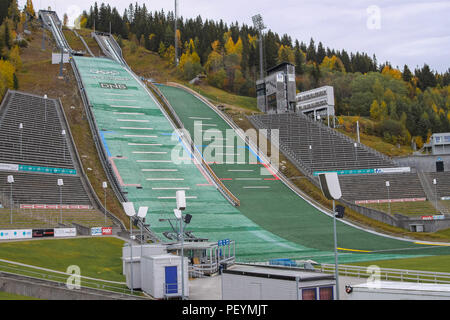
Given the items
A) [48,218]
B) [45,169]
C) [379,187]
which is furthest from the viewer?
[379,187]

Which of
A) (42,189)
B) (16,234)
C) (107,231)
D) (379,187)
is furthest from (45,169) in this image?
(379,187)

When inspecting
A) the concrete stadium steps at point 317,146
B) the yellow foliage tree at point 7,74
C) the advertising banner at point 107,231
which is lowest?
the advertising banner at point 107,231

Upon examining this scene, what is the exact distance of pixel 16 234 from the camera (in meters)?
28.4

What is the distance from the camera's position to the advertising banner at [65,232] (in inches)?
1192

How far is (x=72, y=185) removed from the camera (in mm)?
40875

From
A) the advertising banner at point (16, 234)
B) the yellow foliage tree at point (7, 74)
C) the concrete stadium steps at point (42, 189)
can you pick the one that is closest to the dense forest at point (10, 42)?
the yellow foliage tree at point (7, 74)

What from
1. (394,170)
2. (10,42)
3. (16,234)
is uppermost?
(10,42)

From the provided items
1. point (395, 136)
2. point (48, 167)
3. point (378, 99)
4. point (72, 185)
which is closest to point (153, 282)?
point (72, 185)

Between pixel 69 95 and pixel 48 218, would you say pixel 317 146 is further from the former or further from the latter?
pixel 48 218

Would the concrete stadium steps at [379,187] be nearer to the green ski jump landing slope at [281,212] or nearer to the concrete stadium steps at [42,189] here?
the green ski jump landing slope at [281,212]

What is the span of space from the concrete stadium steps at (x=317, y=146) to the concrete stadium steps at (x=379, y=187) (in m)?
3.21

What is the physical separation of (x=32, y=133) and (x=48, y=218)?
17190 mm

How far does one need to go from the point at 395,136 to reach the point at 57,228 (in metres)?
61.9
